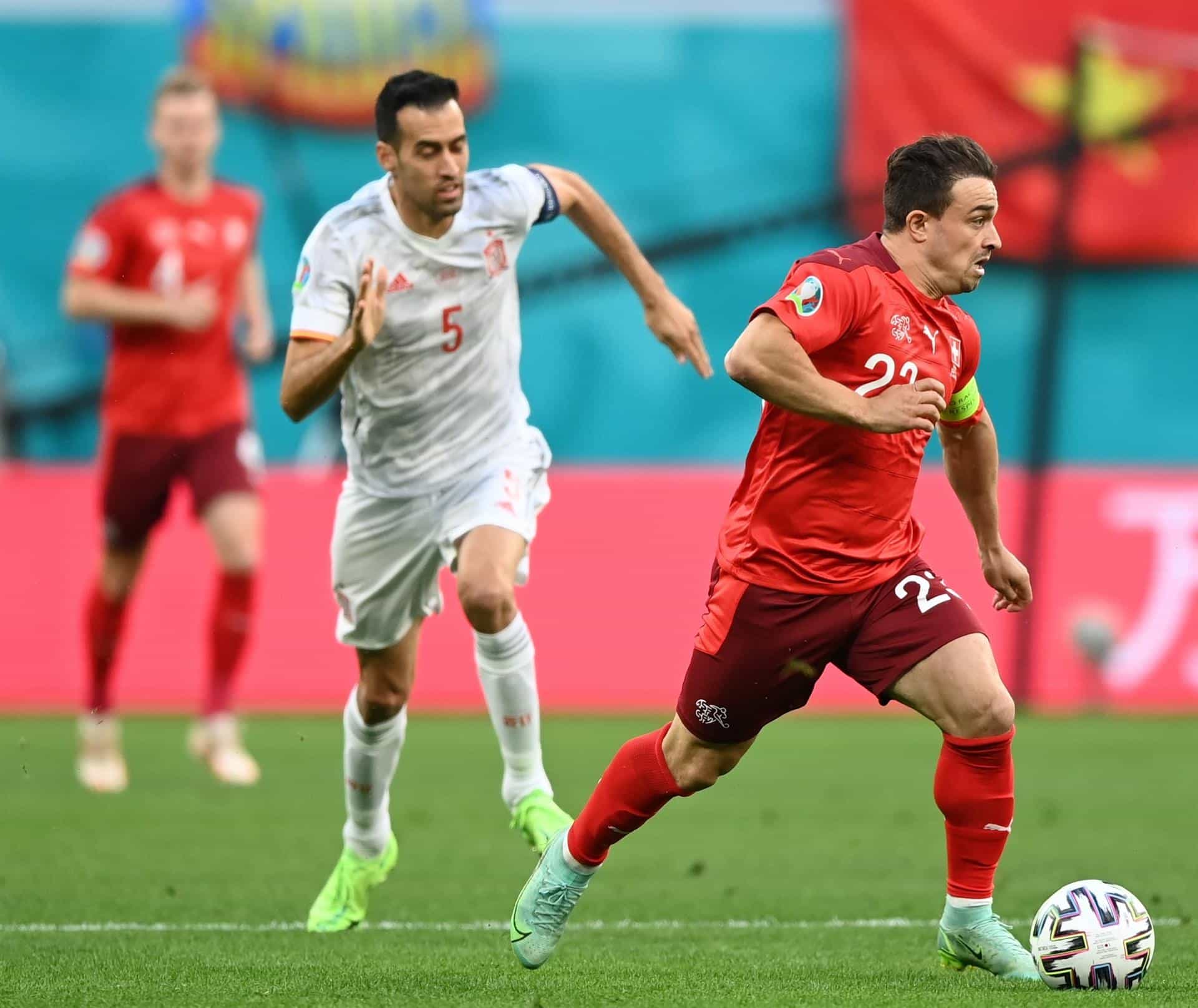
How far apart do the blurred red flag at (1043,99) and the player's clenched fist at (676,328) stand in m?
11.5

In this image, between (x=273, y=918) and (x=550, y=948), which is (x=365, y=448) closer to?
(x=273, y=918)

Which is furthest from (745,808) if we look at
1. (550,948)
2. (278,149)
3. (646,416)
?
(278,149)

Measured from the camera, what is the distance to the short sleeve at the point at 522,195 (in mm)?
6375

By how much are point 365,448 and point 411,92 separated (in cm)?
106

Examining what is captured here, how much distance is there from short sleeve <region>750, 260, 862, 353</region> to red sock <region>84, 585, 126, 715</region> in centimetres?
537

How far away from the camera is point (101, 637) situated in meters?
9.69

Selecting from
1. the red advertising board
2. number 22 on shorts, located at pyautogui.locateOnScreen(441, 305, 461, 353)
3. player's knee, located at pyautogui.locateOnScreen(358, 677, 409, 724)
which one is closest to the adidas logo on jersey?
number 22 on shorts, located at pyautogui.locateOnScreen(441, 305, 461, 353)

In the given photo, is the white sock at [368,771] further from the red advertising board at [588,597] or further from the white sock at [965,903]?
the red advertising board at [588,597]

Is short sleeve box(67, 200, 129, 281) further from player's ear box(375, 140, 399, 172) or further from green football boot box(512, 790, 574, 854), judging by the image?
green football boot box(512, 790, 574, 854)

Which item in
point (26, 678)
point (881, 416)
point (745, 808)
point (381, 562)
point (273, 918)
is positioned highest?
point (881, 416)

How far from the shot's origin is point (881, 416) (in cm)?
480

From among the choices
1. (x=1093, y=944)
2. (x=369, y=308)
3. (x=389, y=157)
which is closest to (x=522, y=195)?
(x=389, y=157)

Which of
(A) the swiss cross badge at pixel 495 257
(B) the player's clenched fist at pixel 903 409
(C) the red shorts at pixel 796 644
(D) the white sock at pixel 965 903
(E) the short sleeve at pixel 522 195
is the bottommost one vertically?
(D) the white sock at pixel 965 903

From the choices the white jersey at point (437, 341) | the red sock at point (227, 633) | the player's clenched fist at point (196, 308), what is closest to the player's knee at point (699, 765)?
the white jersey at point (437, 341)
